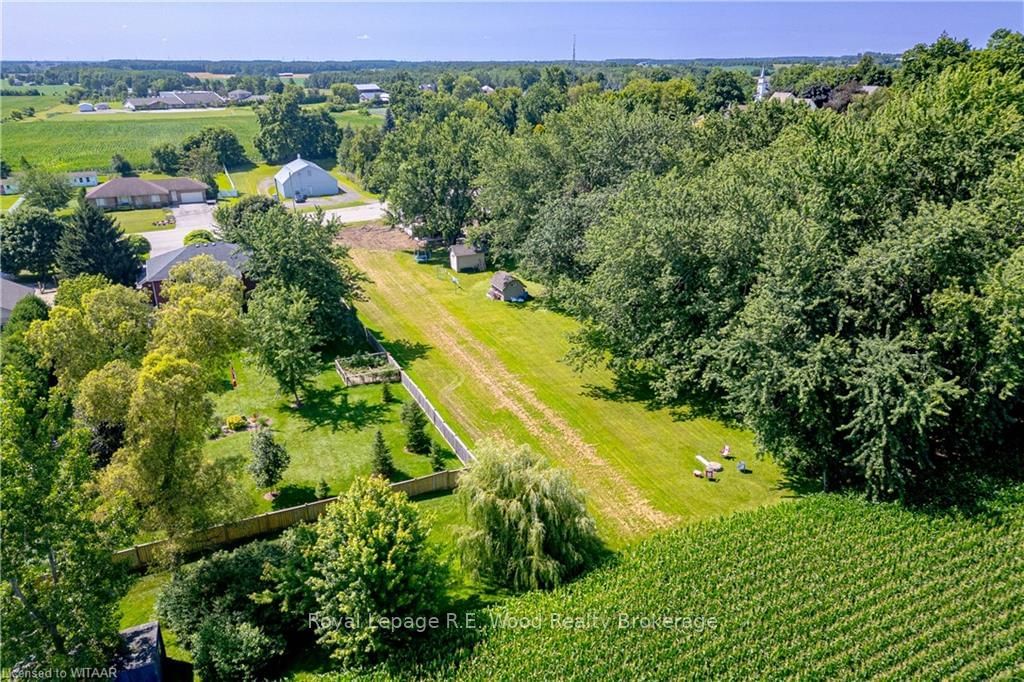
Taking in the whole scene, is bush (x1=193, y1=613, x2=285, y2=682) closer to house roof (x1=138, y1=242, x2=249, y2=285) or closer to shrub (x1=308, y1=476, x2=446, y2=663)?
shrub (x1=308, y1=476, x2=446, y2=663)

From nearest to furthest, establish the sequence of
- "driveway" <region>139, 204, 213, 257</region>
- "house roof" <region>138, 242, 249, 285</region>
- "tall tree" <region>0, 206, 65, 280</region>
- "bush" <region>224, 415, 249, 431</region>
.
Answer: "bush" <region>224, 415, 249, 431</region> → "house roof" <region>138, 242, 249, 285</region> → "tall tree" <region>0, 206, 65, 280</region> → "driveway" <region>139, 204, 213, 257</region>

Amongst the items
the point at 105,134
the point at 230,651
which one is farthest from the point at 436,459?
the point at 105,134

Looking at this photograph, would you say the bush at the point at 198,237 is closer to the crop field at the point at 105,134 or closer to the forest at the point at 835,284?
the forest at the point at 835,284

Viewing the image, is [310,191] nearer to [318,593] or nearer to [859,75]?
[318,593]

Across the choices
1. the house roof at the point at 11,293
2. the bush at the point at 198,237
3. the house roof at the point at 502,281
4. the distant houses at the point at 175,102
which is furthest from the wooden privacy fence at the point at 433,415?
the distant houses at the point at 175,102

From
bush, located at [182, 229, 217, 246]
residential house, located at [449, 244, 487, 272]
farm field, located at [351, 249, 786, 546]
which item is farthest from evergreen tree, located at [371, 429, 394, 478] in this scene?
bush, located at [182, 229, 217, 246]

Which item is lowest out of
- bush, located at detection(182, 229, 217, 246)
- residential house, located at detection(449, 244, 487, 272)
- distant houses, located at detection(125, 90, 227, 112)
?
residential house, located at detection(449, 244, 487, 272)
